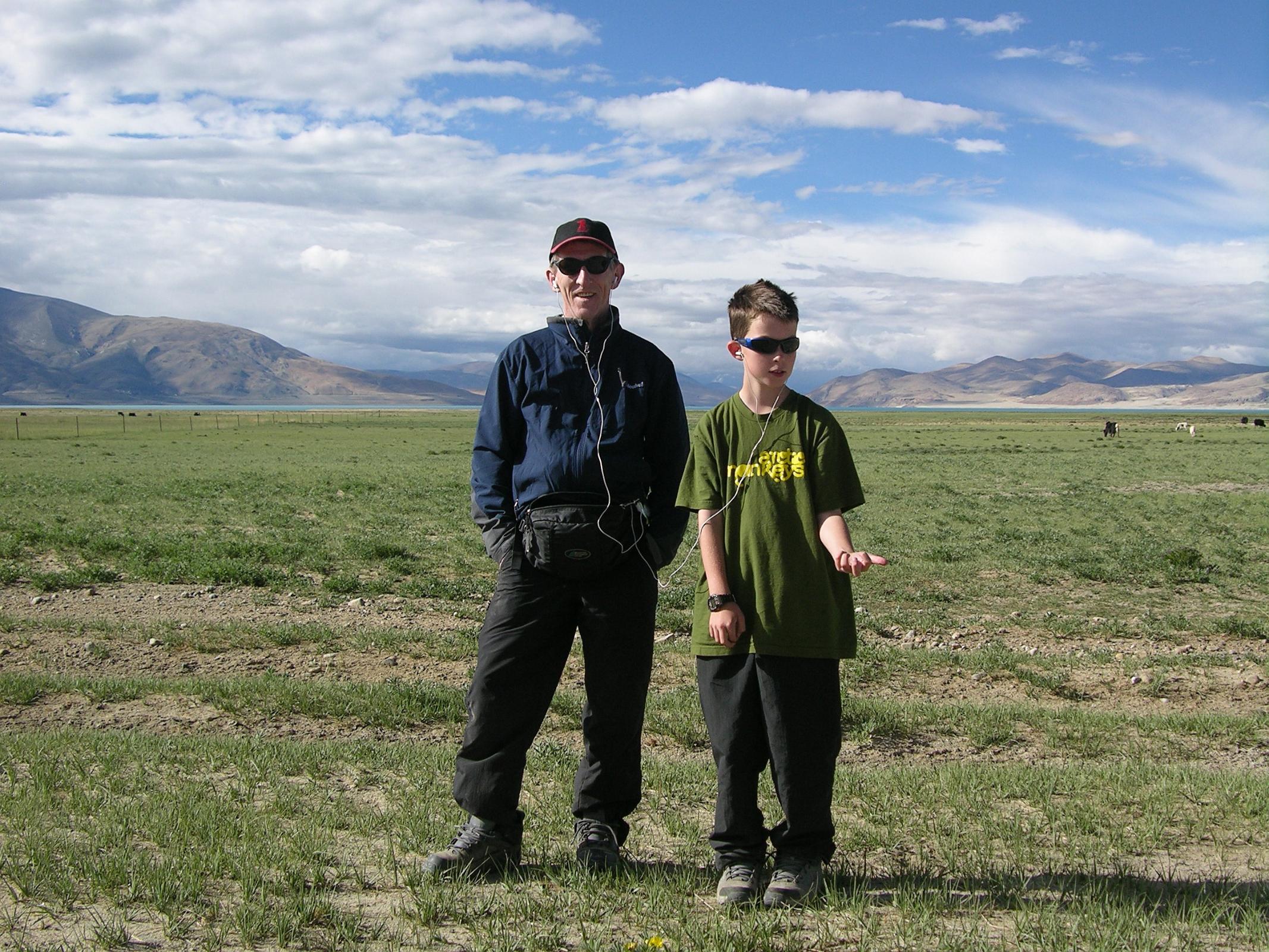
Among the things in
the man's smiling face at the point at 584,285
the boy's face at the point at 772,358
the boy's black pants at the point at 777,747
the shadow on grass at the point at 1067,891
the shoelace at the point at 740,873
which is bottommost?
the shadow on grass at the point at 1067,891

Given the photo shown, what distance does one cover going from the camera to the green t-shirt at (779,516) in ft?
10.9

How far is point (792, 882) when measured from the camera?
326 centimetres

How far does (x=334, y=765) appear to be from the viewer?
4801 millimetres

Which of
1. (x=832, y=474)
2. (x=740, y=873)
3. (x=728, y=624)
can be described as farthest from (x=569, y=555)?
(x=740, y=873)

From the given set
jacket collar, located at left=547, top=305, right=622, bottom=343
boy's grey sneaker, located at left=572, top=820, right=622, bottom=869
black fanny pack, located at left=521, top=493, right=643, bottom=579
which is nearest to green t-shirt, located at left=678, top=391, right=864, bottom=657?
black fanny pack, located at left=521, top=493, right=643, bottom=579

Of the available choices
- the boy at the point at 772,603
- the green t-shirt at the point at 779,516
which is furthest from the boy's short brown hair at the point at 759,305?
the green t-shirt at the point at 779,516

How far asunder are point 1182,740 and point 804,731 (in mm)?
3764

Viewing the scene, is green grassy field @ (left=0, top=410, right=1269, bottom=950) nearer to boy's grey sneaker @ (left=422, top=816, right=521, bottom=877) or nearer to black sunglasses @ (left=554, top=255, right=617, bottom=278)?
boy's grey sneaker @ (left=422, top=816, right=521, bottom=877)

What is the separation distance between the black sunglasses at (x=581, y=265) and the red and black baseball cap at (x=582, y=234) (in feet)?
0.17

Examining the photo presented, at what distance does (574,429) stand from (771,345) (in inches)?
31.0

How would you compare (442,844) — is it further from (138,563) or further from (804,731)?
(138,563)

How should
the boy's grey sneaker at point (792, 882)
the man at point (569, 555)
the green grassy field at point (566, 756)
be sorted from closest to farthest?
the green grassy field at point (566, 756)
the boy's grey sneaker at point (792, 882)
the man at point (569, 555)

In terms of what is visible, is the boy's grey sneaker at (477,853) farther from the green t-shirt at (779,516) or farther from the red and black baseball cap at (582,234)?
the red and black baseball cap at (582,234)

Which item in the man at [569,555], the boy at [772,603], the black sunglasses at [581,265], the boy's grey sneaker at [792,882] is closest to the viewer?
the boy's grey sneaker at [792,882]
